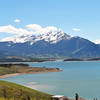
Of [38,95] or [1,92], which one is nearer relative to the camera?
[1,92]

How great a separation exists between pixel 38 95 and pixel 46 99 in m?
6.49

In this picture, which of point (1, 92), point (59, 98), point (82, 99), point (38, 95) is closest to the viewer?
point (59, 98)

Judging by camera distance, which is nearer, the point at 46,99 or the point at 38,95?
the point at 46,99

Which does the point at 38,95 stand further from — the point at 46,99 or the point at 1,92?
the point at 1,92

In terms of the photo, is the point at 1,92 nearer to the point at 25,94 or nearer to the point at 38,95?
the point at 25,94

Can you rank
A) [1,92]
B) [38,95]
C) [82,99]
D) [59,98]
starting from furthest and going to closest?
1. [82,99]
2. [38,95]
3. [1,92]
4. [59,98]

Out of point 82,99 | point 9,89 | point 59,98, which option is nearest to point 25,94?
point 9,89

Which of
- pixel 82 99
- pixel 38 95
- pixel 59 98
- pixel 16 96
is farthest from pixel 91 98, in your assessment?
pixel 16 96

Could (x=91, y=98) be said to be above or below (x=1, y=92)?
below

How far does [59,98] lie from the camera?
74.6 meters

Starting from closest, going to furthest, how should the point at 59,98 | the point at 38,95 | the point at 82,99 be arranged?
the point at 59,98, the point at 38,95, the point at 82,99

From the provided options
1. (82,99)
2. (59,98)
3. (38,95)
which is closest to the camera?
(59,98)

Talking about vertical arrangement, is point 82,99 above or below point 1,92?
below

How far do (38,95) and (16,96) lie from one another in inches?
561
